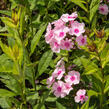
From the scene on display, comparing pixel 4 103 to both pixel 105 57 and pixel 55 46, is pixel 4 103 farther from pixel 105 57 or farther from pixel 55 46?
pixel 105 57

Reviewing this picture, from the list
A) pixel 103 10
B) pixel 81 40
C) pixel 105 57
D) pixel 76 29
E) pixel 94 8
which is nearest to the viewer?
pixel 105 57

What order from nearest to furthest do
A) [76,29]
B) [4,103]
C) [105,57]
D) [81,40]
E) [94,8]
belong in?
[105,57] → [76,29] → [81,40] → [4,103] → [94,8]

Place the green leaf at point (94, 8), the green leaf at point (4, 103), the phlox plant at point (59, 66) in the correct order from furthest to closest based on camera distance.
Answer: the green leaf at point (94, 8), the green leaf at point (4, 103), the phlox plant at point (59, 66)

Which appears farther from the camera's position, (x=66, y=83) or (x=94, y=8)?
(x=94, y=8)

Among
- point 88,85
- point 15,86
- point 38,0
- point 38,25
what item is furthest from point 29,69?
point 38,0

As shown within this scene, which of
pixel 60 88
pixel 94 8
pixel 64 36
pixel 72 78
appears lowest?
pixel 60 88

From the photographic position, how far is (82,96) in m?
2.43

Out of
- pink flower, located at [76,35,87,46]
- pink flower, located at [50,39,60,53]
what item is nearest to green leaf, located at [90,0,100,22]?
pink flower, located at [76,35,87,46]

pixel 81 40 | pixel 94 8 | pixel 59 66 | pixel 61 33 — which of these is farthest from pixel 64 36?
pixel 94 8

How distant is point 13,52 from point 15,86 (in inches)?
19.7

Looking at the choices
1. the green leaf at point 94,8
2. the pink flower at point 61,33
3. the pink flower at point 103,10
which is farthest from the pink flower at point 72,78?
the pink flower at point 103,10

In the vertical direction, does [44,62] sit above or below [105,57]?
below

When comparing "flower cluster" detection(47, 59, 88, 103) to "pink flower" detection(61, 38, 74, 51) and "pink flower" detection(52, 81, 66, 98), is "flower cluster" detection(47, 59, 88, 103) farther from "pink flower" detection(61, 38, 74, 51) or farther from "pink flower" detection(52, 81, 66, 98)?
"pink flower" detection(61, 38, 74, 51)

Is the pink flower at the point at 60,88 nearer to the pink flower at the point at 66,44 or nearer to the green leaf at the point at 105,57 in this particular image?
the pink flower at the point at 66,44
